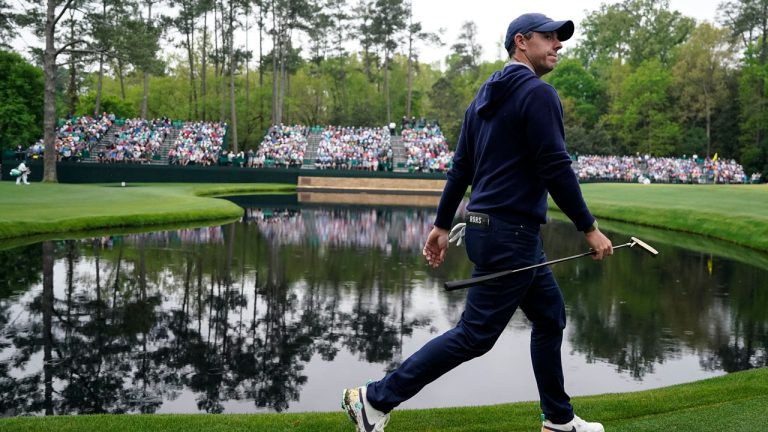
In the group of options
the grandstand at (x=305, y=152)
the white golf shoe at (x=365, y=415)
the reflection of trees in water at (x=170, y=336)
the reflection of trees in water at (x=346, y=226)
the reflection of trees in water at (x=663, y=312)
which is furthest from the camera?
the grandstand at (x=305, y=152)

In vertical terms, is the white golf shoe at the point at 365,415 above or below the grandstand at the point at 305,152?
below

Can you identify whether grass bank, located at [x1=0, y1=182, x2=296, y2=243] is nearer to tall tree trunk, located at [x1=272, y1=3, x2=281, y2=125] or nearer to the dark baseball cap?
the dark baseball cap

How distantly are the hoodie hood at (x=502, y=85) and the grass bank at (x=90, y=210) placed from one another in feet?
46.7

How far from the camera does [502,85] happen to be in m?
3.83

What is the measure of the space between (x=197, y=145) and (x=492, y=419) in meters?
45.1

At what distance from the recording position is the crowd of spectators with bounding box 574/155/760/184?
54.1m

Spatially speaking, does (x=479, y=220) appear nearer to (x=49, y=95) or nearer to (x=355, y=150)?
(x=49, y=95)

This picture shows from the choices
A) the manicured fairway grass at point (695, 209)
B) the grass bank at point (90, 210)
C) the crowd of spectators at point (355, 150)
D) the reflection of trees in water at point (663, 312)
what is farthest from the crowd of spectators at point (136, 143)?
the reflection of trees in water at point (663, 312)

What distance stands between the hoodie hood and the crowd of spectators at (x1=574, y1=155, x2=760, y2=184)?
164 ft

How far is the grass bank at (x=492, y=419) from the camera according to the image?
4.39 m

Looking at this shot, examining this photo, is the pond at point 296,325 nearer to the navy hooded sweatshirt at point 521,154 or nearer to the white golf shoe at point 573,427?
the white golf shoe at point 573,427

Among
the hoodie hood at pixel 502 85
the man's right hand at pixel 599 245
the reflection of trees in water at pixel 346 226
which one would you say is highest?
the hoodie hood at pixel 502 85

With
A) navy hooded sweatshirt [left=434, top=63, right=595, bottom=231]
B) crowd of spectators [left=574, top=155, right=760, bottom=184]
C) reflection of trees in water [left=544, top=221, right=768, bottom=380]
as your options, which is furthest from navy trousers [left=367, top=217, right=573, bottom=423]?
crowd of spectators [left=574, top=155, right=760, bottom=184]

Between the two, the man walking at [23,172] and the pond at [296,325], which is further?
the man walking at [23,172]
